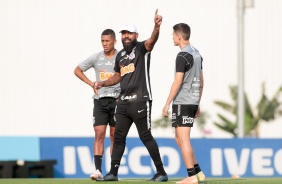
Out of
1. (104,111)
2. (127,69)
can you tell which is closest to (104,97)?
(104,111)

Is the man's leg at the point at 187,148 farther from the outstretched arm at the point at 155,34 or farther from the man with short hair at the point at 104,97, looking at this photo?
the man with short hair at the point at 104,97

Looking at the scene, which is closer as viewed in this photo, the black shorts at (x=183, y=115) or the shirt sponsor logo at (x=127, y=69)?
the black shorts at (x=183, y=115)

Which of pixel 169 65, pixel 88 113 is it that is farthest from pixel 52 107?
pixel 169 65

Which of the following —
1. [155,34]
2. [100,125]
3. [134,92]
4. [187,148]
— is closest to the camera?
[187,148]

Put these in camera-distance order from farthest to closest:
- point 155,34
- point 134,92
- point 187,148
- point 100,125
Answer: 1. point 100,125
2. point 134,92
3. point 155,34
4. point 187,148

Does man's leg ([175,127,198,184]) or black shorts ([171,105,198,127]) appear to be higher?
black shorts ([171,105,198,127])

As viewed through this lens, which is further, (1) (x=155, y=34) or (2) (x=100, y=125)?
(2) (x=100, y=125)

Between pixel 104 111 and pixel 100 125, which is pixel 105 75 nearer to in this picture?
pixel 104 111

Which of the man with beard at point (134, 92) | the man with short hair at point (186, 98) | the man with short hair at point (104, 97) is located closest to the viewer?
the man with short hair at point (186, 98)

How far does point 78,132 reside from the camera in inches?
1721

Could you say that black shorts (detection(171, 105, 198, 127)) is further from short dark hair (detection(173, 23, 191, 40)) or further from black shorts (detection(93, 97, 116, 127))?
black shorts (detection(93, 97, 116, 127))

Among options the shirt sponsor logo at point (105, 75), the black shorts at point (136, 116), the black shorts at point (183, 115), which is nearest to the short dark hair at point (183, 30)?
the black shorts at point (183, 115)

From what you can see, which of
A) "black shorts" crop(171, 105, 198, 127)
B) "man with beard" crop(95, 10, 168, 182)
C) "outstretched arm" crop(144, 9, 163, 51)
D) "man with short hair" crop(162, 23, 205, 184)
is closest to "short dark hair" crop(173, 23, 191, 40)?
"man with short hair" crop(162, 23, 205, 184)

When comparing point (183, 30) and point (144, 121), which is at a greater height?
point (183, 30)
